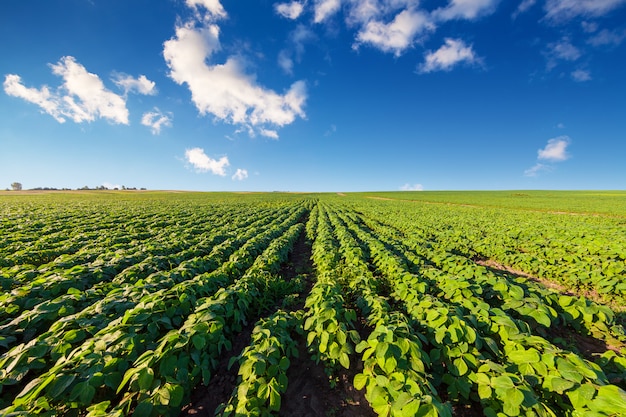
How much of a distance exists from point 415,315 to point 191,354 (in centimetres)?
366

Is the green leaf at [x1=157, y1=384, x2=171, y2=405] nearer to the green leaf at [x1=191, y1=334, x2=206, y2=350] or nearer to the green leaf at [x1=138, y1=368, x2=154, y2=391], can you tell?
the green leaf at [x1=138, y1=368, x2=154, y2=391]

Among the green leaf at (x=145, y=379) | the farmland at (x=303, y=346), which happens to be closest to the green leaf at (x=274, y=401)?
the farmland at (x=303, y=346)

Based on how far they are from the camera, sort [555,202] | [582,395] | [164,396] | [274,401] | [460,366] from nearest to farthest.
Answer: [582,395] → [164,396] → [274,401] → [460,366] → [555,202]

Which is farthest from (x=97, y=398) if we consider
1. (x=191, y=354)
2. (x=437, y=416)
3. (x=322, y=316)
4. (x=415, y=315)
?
(x=415, y=315)

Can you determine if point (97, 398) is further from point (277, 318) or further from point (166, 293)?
point (277, 318)

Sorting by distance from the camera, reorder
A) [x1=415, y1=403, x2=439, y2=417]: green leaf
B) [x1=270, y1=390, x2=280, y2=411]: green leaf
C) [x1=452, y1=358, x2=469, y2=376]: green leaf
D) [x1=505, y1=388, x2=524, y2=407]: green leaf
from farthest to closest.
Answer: [x1=452, y1=358, x2=469, y2=376]: green leaf
[x1=270, y1=390, x2=280, y2=411]: green leaf
[x1=505, y1=388, x2=524, y2=407]: green leaf
[x1=415, y1=403, x2=439, y2=417]: green leaf

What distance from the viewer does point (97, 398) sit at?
292 cm

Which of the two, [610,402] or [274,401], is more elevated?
[610,402]

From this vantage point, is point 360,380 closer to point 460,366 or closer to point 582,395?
point 460,366

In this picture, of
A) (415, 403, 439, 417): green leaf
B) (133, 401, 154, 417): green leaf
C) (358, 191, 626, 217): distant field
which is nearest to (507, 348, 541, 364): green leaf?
(415, 403, 439, 417): green leaf

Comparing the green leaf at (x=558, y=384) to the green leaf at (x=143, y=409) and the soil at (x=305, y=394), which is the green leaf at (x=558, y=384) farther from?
the green leaf at (x=143, y=409)

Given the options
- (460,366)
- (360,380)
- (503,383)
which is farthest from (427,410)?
(460,366)

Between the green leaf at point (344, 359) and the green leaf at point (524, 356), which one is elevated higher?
the green leaf at point (524, 356)

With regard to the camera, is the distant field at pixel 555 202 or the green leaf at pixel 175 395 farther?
the distant field at pixel 555 202
